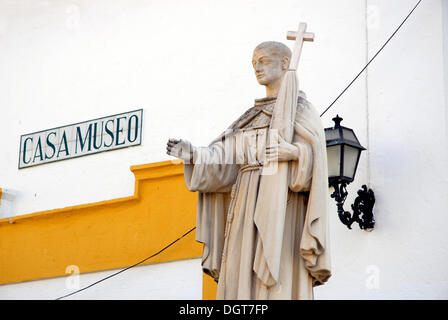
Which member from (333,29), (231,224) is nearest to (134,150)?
(333,29)

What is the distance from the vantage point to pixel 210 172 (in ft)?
22.1

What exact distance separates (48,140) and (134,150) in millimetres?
1059

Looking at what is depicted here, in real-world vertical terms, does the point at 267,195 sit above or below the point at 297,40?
below

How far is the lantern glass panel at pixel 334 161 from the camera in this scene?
27.0 feet

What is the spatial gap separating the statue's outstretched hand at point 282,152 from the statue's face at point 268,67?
0.52 meters

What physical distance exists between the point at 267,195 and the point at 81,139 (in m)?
4.67

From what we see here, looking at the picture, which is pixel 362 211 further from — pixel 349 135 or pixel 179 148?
pixel 179 148

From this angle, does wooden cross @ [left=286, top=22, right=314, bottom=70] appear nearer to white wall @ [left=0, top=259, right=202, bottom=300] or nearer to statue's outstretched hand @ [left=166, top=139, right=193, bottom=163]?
statue's outstretched hand @ [left=166, top=139, right=193, bottom=163]

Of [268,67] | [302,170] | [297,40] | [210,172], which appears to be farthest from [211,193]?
[297,40]

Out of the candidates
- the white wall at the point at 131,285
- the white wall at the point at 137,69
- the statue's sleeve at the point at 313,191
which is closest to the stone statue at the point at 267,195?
the statue's sleeve at the point at 313,191

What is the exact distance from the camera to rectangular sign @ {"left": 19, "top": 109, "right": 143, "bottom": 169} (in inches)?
412

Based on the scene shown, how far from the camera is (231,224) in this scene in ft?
21.6

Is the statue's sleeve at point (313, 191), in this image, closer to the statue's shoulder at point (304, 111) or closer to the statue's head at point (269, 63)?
the statue's shoulder at point (304, 111)

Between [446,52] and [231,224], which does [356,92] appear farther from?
[231,224]
